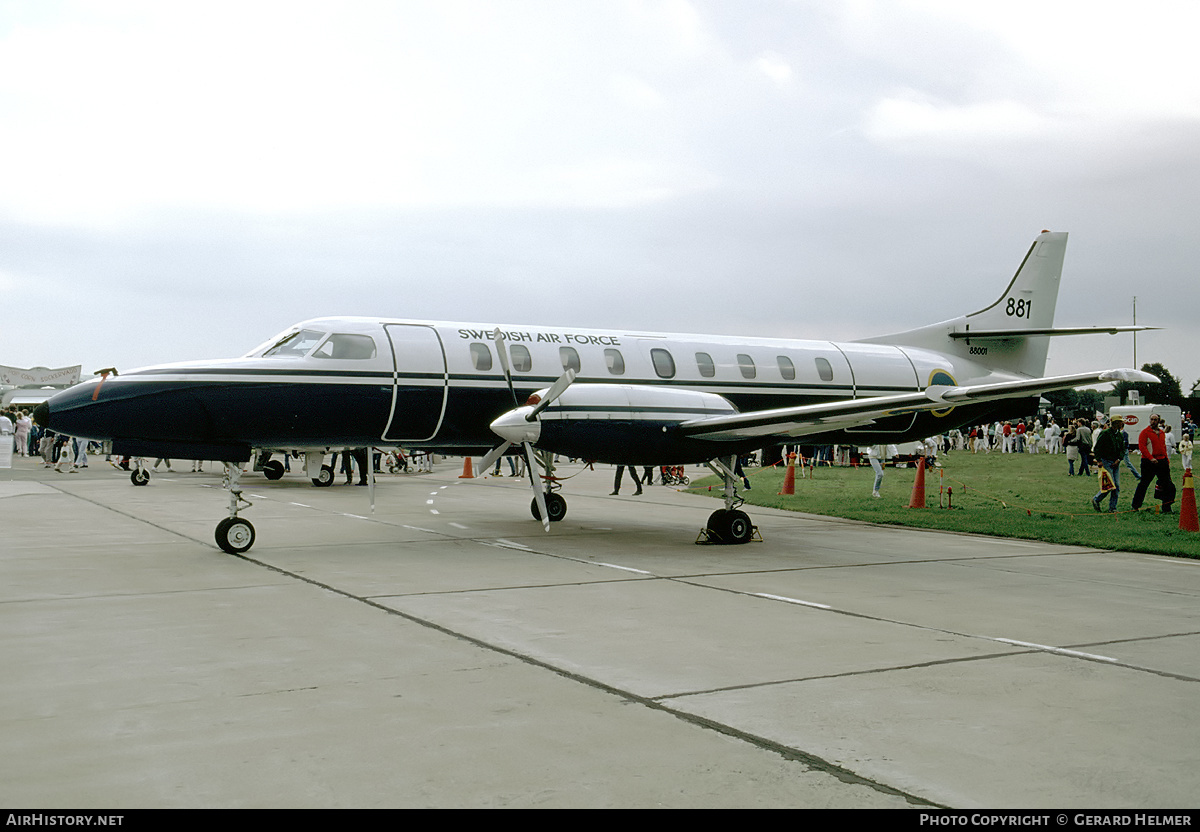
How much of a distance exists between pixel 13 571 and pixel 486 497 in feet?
43.9

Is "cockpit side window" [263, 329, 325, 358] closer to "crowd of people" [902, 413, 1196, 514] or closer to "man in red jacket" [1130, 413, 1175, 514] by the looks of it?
"crowd of people" [902, 413, 1196, 514]

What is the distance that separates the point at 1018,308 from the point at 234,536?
Answer: 14856 millimetres

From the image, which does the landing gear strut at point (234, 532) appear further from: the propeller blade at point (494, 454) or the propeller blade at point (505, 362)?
the propeller blade at point (505, 362)

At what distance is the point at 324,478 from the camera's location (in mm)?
26328

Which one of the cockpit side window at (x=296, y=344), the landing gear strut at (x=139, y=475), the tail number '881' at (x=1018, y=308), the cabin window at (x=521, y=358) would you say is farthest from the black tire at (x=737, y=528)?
the landing gear strut at (x=139, y=475)

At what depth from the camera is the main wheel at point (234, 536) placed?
1173 cm

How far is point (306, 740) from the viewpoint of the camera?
4.72 meters

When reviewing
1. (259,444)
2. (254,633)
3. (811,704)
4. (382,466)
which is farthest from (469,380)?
(382,466)

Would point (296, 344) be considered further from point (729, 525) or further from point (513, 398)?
point (729, 525)

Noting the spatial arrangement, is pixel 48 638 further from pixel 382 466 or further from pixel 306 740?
pixel 382 466

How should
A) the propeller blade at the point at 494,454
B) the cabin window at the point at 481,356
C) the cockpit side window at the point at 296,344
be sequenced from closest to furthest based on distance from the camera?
the cockpit side window at the point at 296,344 → the cabin window at the point at 481,356 → the propeller blade at the point at 494,454

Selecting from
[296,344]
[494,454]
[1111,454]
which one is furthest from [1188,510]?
[296,344]

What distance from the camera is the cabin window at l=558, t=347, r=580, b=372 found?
1464 centimetres

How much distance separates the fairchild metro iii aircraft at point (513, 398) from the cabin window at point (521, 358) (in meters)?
0.02
